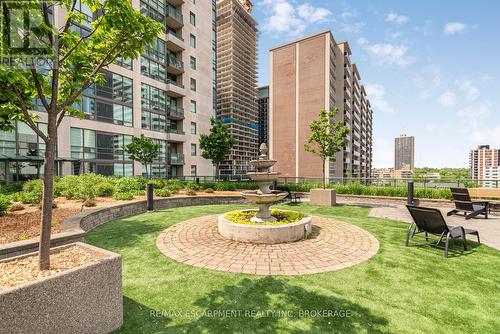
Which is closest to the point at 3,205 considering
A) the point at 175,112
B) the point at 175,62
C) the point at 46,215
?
the point at 46,215

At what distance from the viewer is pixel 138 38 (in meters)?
3.99

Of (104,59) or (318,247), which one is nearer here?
(104,59)

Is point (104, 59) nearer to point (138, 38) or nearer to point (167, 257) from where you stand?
point (138, 38)

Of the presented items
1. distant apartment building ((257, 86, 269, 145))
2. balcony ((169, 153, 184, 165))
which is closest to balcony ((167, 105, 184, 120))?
balcony ((169, 153, 184, 165))

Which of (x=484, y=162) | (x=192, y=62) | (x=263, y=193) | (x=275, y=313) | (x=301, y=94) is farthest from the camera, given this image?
(x=484, y=162)

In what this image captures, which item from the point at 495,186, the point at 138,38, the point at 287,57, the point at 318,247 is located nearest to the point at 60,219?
the point at 138,38

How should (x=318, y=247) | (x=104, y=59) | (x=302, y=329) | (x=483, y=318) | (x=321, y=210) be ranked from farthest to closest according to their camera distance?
1. (x=321, y=210)
2. (x=318, y=247)
3. (x=104, y=59)
4. (x=483, y=318)
5. (x=302, y=329)

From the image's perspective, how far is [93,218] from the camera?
8.83m

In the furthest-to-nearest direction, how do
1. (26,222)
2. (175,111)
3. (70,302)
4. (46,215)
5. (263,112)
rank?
(263,112)
(175,111)
(26,222)
(46,215)
(70,302)

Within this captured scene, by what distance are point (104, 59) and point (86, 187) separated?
11445 millimetres

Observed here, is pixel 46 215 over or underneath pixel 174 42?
underneath

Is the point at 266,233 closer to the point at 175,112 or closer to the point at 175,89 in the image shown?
the point at 175,112

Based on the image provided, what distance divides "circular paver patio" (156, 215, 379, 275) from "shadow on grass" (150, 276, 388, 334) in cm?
82

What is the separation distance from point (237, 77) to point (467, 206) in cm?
9609
